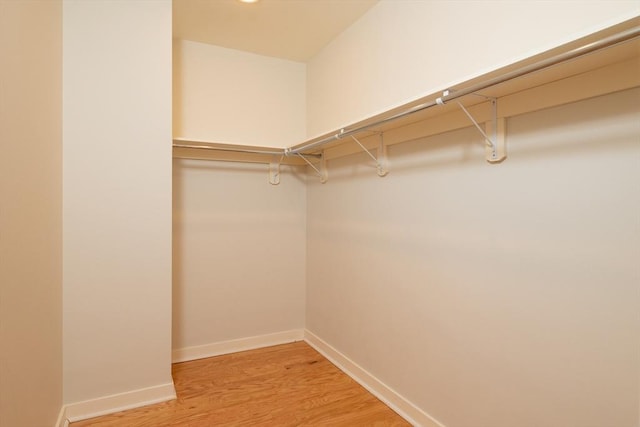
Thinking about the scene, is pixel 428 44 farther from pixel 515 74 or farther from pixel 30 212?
pixel 30 212

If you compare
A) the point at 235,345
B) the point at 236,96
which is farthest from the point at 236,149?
the point at 235,345

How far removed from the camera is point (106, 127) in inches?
78.5

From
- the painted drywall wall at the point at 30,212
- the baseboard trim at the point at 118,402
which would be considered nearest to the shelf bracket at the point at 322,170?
the painted drywall wall at the point at 30,212

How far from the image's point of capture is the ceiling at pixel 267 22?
225cm

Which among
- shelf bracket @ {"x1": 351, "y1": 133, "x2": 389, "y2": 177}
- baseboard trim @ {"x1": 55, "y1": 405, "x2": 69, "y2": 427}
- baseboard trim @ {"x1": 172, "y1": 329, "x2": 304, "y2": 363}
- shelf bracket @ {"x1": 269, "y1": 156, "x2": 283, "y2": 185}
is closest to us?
baseboard trim @ {"x1": 55, "y1": 405, "x2": 69, "y2": 427}

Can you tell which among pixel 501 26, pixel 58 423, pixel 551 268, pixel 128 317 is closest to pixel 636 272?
pixel 551 268

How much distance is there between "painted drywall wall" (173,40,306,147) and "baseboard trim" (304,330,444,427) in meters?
1.76

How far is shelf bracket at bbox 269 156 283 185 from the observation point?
2.99 metres

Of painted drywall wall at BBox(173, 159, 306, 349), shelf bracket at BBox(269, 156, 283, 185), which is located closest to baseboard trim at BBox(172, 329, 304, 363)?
painted drywall wall at BBox(173, 159, 306, 349)

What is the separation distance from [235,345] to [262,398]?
2.55 ft

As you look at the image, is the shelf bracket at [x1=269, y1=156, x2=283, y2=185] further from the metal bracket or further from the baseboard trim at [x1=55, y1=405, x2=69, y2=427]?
the baseboard trim at [x1=55, y1=405, x2=69, y2=427]

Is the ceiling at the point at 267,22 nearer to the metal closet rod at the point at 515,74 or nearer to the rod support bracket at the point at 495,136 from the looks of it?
the metal closet rod at the point at 515,74

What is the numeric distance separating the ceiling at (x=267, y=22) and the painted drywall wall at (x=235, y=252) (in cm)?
95

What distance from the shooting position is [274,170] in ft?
9.85
